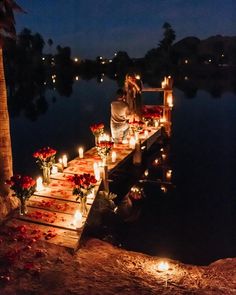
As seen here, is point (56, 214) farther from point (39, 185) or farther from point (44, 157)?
point (44, 157)

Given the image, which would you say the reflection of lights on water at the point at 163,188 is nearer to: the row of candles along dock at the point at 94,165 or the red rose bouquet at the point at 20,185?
the row of candles along dock at the point at 94,165

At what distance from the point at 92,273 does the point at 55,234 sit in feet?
5.50

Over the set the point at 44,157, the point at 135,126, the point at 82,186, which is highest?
the point at 135,126

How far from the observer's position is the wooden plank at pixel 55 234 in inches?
341

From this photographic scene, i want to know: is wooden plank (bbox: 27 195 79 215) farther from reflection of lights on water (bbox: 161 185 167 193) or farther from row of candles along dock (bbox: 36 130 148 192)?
reflection of lights on water (bbox: 161 185 167 193)

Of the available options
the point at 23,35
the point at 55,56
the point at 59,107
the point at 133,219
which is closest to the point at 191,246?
the point at 133,219

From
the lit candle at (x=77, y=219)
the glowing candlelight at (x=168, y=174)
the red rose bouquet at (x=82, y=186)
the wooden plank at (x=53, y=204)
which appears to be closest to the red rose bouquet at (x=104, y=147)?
the wooden plank at (x=53, y=204)

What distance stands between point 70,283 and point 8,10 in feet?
23.0

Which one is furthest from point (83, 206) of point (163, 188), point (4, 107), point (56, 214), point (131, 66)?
point (131, 66)

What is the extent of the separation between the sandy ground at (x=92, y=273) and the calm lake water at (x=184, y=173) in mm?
2083

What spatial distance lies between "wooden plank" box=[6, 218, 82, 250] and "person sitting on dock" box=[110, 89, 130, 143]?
25.4 feet

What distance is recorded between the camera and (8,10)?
30.4 ft

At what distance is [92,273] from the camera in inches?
304

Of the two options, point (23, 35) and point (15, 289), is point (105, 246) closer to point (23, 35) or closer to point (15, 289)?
point (15, 289)
